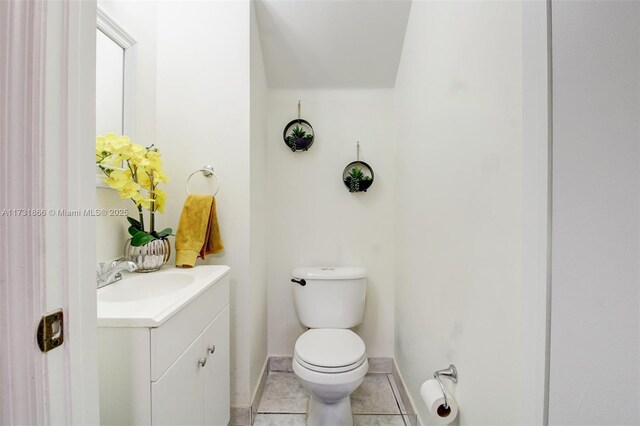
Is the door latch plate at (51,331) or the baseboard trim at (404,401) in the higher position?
the door latch plate at (51,331)

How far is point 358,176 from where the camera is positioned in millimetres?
1778

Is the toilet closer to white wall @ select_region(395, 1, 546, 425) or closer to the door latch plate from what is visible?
white wall @ select_region(395, 1, 546, 425)

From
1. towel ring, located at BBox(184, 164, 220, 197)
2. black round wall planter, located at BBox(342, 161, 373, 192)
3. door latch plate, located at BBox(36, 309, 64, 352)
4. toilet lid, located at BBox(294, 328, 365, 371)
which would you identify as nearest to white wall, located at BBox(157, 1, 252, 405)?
towel ring, located at BBox(184, 164, 220, 197)

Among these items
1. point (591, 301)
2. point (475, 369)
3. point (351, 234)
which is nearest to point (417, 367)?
point (475, 369)

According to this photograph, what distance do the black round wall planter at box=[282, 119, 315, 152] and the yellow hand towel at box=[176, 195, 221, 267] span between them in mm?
691

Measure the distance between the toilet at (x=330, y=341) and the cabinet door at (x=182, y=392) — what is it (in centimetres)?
48

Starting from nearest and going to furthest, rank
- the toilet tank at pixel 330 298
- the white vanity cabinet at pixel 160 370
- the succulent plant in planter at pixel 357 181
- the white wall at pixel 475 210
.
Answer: the white wall at pixel 475 210 → the white vanity cabinet at pixel 160 370 → the toilet tank at pixel 330 298 → the succulent plant in planter at pixel 357 181

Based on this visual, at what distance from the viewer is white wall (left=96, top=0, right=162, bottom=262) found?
1.13m

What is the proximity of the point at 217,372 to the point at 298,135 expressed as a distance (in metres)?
1.38

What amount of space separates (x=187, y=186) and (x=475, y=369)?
143 centimetres

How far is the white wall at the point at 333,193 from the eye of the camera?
185cm

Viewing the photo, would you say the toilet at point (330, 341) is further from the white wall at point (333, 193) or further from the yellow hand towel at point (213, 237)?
the yellow hand towel at point (213, 237)

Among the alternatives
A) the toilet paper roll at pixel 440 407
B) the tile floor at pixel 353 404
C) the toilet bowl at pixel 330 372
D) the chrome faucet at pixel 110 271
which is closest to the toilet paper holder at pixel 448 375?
the toilet paper roll at pixel 440 407

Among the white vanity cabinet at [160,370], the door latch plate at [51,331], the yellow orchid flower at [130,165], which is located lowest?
the white vanity cabinet at [160,370]
